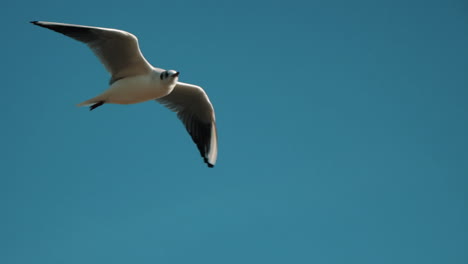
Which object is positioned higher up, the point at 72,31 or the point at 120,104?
Result: the point at 72,31

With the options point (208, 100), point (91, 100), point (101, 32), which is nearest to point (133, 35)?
point (101, 32)

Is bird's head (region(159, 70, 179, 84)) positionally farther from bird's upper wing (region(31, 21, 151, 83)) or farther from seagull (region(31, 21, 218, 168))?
bird's upper wing (region(31, 21, 151, 83))

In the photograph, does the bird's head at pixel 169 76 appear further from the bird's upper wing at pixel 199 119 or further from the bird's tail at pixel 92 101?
the bird's upper wing at pixel 199 119

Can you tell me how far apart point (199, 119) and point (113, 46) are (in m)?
2.05

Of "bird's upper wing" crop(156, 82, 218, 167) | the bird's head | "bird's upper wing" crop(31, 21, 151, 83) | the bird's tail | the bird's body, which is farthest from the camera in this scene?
"bird's upper wing" crop(156, 82, 218, 167)

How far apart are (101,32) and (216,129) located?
2.52 meters

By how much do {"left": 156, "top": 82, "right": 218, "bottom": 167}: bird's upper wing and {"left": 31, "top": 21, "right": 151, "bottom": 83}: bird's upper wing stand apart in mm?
1195

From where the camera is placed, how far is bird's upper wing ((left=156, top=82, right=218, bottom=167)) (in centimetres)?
998

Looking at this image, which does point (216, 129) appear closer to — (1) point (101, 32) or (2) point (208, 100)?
(2) point (208, 100)

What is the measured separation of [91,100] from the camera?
8.84 m

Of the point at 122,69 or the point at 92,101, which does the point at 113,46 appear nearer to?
the point at 122,69

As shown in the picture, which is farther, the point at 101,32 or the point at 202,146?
the point at 202,146

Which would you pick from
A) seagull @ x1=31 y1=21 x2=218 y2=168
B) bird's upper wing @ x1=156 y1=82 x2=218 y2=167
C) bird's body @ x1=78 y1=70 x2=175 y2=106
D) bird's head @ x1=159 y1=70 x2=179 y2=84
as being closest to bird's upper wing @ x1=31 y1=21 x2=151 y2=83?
seagull @ x1=31 y1=21 x2=218 y2=168

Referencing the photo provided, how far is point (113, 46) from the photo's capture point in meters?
8.59
